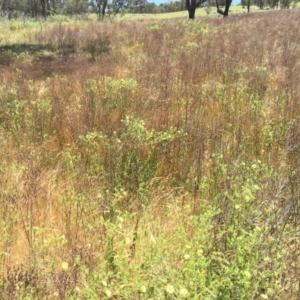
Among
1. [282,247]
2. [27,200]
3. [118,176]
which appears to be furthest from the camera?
[118,176]

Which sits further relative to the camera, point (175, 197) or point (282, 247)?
point (175, 197)

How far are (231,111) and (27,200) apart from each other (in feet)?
9.55

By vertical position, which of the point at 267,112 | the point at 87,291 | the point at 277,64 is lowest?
the point at 87,291

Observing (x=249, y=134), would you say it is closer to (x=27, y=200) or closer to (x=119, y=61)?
(x=27, y=200)

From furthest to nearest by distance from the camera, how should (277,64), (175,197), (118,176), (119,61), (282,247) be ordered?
(119,61) → (277,64) → (118,176) → (175,197) → (282,247)

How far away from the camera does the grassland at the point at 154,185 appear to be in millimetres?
1796

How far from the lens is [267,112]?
410 centimetres

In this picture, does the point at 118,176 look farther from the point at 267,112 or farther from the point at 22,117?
the point at 267,112

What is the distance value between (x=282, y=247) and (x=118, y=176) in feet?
5.24

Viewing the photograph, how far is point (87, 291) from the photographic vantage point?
1.78m

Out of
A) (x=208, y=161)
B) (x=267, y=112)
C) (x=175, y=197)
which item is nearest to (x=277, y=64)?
(x=267, y=112)

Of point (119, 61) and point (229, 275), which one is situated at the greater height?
point (119, 61)

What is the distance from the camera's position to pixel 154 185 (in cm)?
300

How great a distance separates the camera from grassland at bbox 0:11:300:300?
180 centimetres
